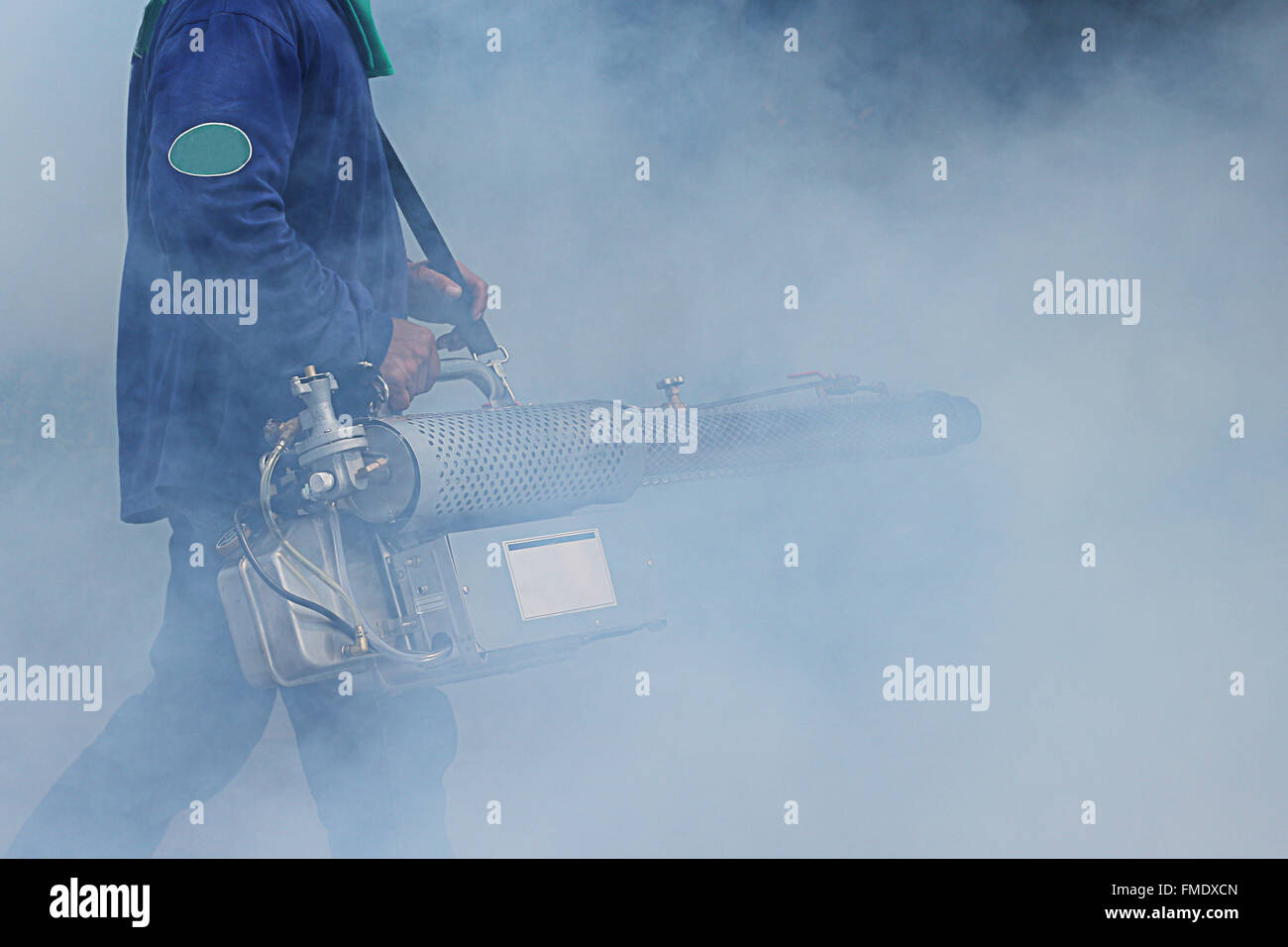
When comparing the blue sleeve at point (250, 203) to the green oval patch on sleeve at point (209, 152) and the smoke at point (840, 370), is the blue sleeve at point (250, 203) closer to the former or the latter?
the green oval patch on sleeve at point (209, 152)

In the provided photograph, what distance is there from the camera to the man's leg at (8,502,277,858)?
1.09m

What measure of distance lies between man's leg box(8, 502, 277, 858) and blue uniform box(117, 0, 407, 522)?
9 centimetres

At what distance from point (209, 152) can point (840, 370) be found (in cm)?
108

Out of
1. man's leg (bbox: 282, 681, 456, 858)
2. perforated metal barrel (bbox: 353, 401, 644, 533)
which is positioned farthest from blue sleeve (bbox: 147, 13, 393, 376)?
man's leg (bbox: 282, 681, 456, 858)

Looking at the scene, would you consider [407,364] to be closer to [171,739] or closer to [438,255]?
[438,255]

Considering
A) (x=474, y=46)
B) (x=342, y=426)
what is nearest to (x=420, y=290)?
(x=342, y=426)

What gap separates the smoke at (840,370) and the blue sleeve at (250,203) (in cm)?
65

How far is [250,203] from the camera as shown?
3.15 ft

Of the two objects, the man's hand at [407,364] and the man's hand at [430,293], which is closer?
the man's hand at [407,364]

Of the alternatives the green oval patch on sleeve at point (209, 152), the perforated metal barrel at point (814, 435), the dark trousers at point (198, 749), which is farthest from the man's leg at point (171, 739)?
the perforated metal barrel at point (814, 435)

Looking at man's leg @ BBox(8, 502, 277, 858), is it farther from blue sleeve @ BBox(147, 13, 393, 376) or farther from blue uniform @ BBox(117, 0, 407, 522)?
blue sleeve @ BBox(147, 13, 393, 376)

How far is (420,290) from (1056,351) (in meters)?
1.08

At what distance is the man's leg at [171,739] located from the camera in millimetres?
1090

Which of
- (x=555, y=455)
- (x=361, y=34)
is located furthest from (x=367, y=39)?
(x=555, y=455)
